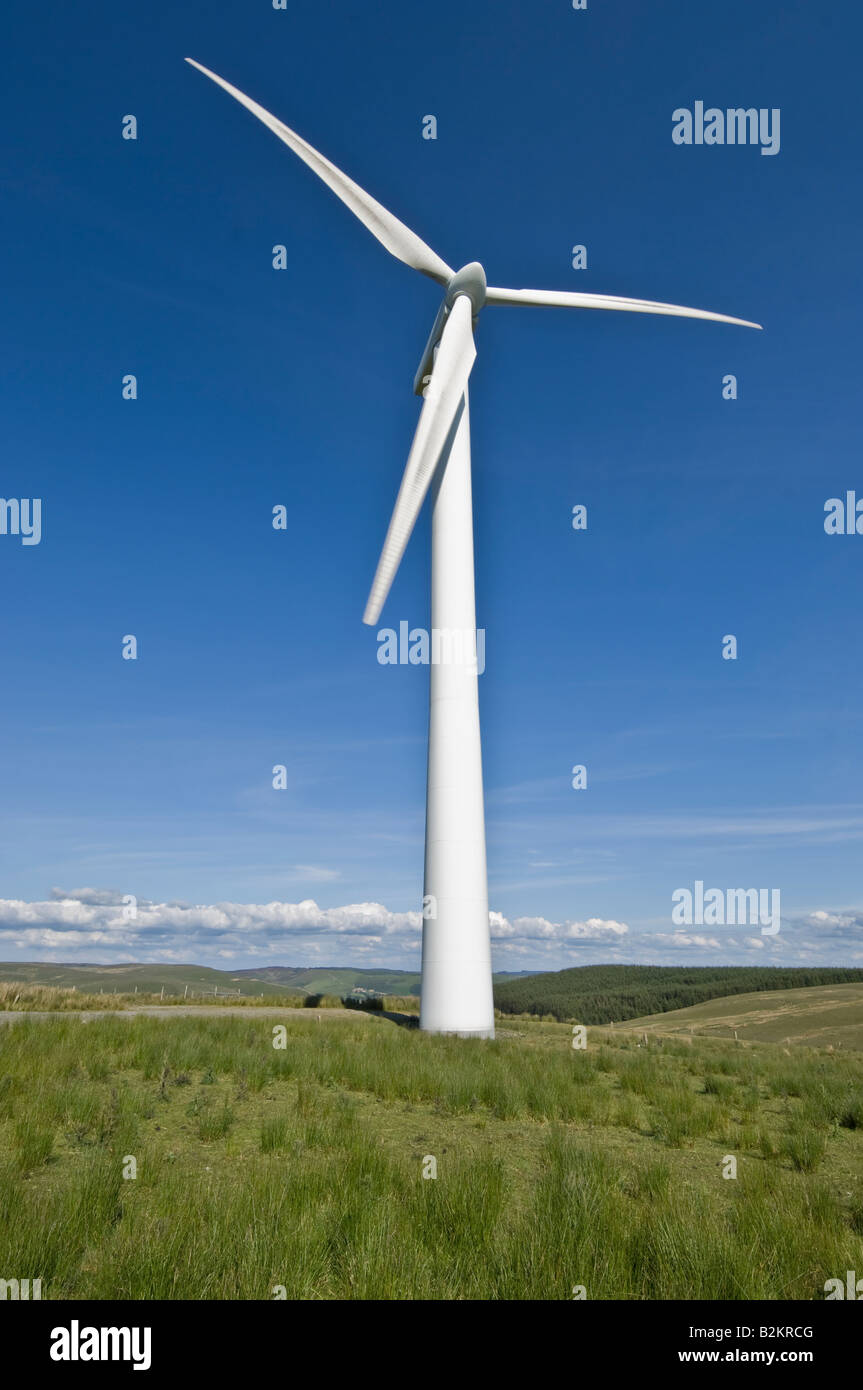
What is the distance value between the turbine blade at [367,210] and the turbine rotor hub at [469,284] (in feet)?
4.64

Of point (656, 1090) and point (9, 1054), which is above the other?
point (9, 1054)

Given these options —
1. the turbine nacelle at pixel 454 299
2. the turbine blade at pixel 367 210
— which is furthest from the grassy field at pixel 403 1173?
the turbine blade at pixel 367 210

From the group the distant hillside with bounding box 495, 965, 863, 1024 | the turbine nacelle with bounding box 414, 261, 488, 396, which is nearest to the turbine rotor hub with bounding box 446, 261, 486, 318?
the turbine nacelle with bounding box 414, 261, 488, 396

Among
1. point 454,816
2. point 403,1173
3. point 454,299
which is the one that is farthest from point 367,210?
point 403,1173

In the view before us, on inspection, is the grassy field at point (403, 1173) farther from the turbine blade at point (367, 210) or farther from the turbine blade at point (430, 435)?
the turbine blade at point (367, 210)

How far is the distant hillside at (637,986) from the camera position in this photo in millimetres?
107250

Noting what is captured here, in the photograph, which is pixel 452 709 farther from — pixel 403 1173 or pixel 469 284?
pixel 403 1173

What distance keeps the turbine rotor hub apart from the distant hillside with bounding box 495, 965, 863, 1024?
80.5 m

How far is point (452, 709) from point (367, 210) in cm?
1749

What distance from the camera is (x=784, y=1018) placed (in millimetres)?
56500
